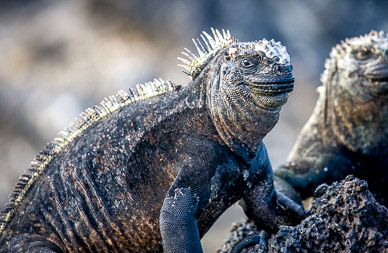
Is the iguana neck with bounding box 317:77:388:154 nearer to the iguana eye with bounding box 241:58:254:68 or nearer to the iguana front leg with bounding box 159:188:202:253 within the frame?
the iguana eye with bounding box 241:58:254:68

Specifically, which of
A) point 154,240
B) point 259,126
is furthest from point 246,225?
point 259,126

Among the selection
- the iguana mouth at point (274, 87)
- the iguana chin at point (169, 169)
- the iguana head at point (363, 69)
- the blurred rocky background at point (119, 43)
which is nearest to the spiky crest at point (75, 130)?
the iguana chin at point (169, 169)

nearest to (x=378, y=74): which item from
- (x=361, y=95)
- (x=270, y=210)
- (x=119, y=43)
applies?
(x=361, y=95)

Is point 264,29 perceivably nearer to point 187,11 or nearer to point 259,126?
point 187,11

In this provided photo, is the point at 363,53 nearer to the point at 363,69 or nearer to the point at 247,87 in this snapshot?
the point at 363,69

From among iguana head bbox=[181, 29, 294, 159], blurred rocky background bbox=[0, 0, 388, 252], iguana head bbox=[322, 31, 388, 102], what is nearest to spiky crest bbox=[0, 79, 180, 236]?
iguana head bbox=[181, 29, 294, 159]

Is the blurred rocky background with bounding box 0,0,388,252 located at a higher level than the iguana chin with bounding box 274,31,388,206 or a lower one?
higher

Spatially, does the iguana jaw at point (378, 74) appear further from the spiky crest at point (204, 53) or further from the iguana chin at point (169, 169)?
the spiky crest at point (204, 53)

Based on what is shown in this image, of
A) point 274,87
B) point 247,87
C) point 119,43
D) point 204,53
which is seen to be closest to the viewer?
point 274,87
